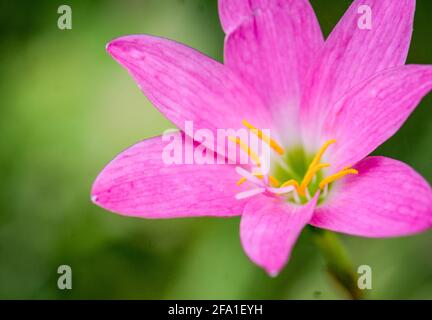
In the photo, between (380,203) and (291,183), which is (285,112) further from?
(380,203)

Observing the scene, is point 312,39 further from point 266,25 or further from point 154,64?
point 154,64

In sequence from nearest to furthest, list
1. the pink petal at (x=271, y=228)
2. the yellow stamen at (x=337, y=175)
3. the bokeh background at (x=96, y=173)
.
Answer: the pink petal at (x=271, y=228), the yellow stamen at (x=337, y=175), the bokeh background at (x=96, y=173)

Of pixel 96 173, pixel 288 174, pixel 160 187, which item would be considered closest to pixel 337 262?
pixel 288 174

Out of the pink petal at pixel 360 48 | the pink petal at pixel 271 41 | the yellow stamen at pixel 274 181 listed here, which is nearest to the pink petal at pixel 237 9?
the pink petal at pixel 271 41

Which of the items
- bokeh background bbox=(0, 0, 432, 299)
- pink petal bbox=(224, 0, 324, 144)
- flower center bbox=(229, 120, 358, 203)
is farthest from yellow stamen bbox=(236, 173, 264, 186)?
bokeh background bbox=(0, 0, 432, 299)

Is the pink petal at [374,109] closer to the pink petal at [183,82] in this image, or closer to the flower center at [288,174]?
the flower center at [288,174]

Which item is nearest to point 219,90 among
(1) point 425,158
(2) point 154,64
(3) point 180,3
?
(2) point 154,64

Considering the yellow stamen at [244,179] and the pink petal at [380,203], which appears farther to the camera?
the yellow stamen at [244,179]
